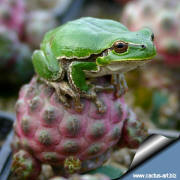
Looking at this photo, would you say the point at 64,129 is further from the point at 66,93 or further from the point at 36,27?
the point at 36,27

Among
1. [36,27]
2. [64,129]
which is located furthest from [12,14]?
[64,129]

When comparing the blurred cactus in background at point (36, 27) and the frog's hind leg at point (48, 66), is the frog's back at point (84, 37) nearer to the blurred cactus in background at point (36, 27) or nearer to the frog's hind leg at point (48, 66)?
the frog's hind leg at point (48, 66)

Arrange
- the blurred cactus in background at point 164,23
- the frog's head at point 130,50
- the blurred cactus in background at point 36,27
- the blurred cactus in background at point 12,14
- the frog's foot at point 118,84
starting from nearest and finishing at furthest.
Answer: the frog's head at point 130,50
the frog's foot at point 118,84
the blurred cactus in background at point 164,23
the blurred cactus in background at point 12,14
the blurred cactus in background at point 36,27

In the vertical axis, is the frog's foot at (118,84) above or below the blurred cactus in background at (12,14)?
below

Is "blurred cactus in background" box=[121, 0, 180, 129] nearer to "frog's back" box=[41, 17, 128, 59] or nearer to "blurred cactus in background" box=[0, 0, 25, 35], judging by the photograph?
"blurred cactus in background" box=[0, 0, 25, 35]

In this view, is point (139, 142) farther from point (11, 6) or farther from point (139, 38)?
point (11, 6)

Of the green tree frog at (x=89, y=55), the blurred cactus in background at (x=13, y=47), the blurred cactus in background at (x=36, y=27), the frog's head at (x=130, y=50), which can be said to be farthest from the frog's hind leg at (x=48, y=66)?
the blurred cactus in background at (x=36, y=27)

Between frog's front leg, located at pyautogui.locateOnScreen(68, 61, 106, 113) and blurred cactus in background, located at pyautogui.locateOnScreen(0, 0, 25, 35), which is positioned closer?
frog's front leg, located at pyautogui.locateOnScreen(68, 61, 106, 113)

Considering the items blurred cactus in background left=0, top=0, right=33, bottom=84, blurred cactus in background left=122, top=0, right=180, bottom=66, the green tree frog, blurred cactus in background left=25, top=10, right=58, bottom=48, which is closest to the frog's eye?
the green tree frog
